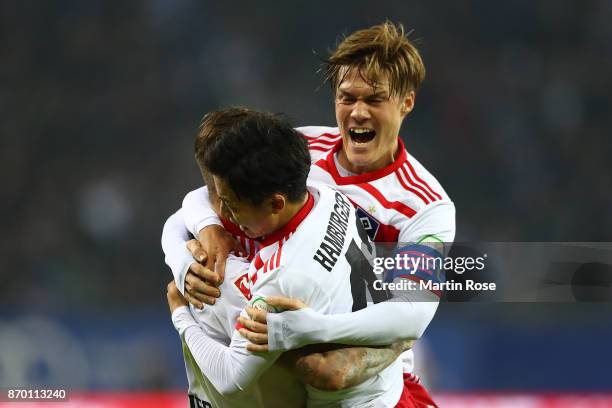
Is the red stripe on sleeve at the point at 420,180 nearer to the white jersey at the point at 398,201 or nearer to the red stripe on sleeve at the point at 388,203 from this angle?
the white jersey at the point at 398,201

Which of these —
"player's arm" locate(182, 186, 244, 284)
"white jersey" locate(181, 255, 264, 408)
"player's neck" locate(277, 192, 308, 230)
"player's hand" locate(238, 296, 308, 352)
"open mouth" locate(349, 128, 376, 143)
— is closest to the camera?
"player's hand" locate(238, 296, 308, 352)

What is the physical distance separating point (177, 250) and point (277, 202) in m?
0.63

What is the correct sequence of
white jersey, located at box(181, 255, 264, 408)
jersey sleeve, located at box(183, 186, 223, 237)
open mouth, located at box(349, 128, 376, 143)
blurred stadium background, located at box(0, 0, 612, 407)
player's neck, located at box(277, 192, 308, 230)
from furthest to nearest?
blurred stadium background, located at box(0, 0, 612, 407), open mouth, located at box(349, 128, 376, 143), jersey sleeve, located at box(183, 186, 223, 237), white jersey, located at box(181, 255, 264, 408), player's neck, located at box(277, 192, 308, 230)

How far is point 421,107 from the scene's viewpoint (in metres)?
8.09

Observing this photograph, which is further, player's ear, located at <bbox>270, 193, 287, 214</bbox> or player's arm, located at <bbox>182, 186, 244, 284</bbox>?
player's arm, located at <bbox>182, 186, 244, 284</bbox>

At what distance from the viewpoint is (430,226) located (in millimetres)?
3070

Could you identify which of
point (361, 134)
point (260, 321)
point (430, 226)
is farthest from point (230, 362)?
point (361, 134)

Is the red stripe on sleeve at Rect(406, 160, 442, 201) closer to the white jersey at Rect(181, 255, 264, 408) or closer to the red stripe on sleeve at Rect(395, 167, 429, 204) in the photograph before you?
the red stripe on sleeve at Rect(395, 167, 429, 204)

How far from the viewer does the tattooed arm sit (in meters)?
2.68

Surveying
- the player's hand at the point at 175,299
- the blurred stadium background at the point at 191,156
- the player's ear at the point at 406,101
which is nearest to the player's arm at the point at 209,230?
the player's hand at the point at 175,299

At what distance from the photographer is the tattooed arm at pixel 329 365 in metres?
2.68

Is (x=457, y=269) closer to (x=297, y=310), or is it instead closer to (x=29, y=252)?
(x=297, y=310)

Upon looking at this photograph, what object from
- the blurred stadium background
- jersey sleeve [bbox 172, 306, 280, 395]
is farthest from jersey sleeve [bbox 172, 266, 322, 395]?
the blurred stadium background

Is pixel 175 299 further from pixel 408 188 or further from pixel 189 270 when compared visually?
pixel 408 188
